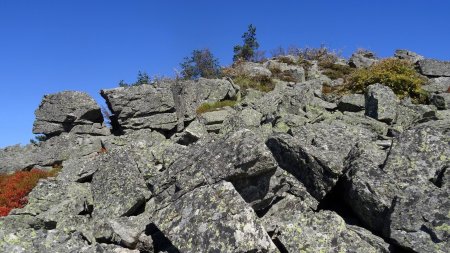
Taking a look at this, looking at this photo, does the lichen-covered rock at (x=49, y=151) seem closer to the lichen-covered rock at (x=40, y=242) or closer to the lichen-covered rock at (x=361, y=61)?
the lichen-covered rock at (x=40, y=242)

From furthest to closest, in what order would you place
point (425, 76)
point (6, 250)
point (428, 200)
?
point (425, 76) → point (6, 250) → point (428, 200)

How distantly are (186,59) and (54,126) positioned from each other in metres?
30.0

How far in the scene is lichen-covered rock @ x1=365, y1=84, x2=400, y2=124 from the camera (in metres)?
21.5

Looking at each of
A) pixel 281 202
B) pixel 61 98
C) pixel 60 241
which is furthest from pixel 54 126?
pixel 281 202

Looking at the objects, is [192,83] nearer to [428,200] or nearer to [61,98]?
[61,98]

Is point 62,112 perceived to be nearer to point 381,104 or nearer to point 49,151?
point 49,151

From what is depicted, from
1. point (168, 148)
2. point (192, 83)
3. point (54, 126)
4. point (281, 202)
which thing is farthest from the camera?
point (192, 83)

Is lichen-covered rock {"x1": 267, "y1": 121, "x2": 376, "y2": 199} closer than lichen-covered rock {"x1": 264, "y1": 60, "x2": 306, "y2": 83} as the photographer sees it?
Yes

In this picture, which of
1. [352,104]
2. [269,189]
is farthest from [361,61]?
[269,189]

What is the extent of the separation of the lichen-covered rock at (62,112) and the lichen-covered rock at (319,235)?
19.1 meters

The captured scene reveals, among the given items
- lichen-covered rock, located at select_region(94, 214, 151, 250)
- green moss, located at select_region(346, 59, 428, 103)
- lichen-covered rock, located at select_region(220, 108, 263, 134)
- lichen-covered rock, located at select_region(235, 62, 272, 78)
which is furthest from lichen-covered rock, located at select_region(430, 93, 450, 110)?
lichen-covered rock, located at select_region(94, 214, 151, 250)

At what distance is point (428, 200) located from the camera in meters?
11.0

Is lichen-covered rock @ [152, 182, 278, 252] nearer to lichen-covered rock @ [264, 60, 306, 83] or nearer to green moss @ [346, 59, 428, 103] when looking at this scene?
green moss @ [346, 59, 428, 103]

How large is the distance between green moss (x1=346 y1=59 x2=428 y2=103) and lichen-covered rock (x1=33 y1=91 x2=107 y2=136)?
1991 cm
